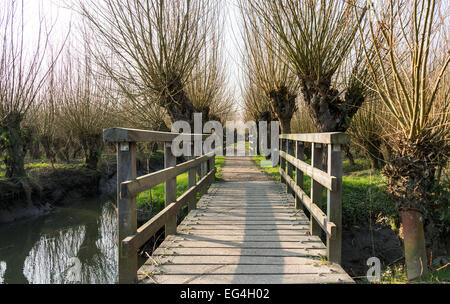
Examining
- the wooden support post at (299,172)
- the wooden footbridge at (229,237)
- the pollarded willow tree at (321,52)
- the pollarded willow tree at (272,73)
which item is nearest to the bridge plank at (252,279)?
the wooden footbridge at (229,237)

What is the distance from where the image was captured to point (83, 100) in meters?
16.5

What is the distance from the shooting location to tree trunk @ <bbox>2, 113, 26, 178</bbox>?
37.4 ft

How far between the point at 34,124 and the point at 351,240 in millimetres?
15983

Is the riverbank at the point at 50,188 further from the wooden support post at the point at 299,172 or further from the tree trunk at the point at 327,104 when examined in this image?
the tree trunk at the point at 327,104

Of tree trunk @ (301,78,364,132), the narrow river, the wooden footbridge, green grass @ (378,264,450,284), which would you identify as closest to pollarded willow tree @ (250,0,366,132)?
tree trunk @ (301,78,364,132)

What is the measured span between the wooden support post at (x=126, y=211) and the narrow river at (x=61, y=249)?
411 centimetres

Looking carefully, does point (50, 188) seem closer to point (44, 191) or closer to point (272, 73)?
point (44, 191)

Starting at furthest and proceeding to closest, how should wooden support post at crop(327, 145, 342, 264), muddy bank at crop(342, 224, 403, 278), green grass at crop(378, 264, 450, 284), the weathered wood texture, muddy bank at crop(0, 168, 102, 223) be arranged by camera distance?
muddy bank at crop(0, 168, 102, 223), muddy bank at crop(342, 224, 403, 278), green grass at crop(378, 264, 450, 284), wooden support post at crop(327, 145, 342, 264), the weathered wood texture

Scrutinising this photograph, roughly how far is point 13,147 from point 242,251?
426 inches

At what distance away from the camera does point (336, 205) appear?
322cm

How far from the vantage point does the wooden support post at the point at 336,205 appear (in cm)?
319

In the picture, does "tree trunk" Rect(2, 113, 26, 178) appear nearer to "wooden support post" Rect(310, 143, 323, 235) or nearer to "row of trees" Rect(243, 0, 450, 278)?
"row of trees" Rect(243, 0, 450, 278)

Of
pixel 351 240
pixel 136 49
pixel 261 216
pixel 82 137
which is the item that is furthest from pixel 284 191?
pixel 82 137

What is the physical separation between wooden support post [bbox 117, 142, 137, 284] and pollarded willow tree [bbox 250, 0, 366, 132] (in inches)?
200
